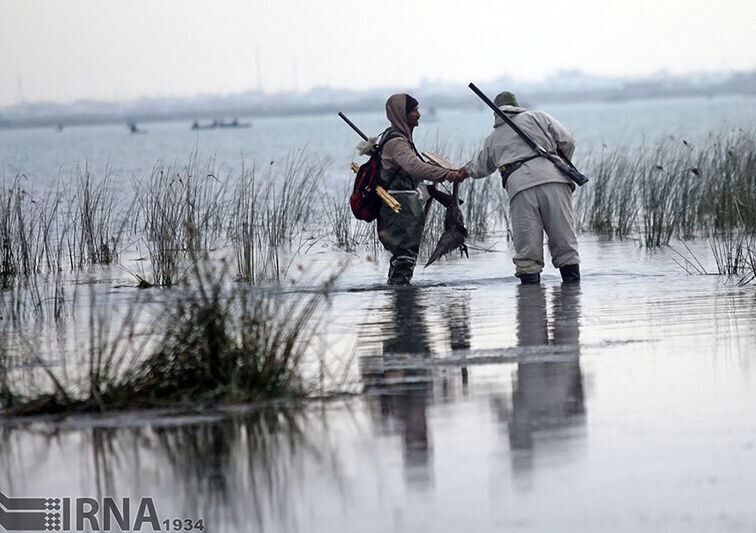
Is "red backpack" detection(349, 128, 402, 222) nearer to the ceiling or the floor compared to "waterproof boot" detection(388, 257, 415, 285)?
nearer to the ceiling

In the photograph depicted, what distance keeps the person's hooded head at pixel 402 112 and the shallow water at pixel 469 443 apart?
111 inches

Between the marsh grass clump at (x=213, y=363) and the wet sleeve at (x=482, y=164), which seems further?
the wet sleeve at (x=482, y=164)

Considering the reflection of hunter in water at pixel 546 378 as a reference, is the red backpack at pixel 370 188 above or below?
above

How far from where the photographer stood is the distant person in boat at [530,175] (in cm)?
1180

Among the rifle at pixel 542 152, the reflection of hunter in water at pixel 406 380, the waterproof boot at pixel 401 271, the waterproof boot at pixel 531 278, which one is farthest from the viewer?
the waterproof boot at pixel 401 271

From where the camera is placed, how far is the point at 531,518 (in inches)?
200

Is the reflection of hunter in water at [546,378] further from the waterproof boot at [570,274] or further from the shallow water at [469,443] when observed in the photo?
the waterproof boot at [570,274]

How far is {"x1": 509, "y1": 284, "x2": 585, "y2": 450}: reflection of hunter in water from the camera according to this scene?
654cm

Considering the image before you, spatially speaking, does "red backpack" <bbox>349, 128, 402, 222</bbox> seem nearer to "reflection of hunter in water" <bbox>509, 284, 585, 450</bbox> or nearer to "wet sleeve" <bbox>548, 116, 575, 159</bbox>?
"wet sleeve" <bbox>548, 116, 575, 159</bbox>

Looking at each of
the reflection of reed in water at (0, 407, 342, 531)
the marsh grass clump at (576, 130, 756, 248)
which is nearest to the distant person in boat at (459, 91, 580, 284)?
the marsh grass clump at (576, 130, 756, 248)

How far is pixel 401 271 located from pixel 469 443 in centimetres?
650

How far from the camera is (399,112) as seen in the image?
473 inches

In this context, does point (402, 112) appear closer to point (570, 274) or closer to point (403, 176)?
point (403, 176)

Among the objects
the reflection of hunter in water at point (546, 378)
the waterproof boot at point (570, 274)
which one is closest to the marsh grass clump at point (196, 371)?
the reflection of hunter in water at point (546, 378)
